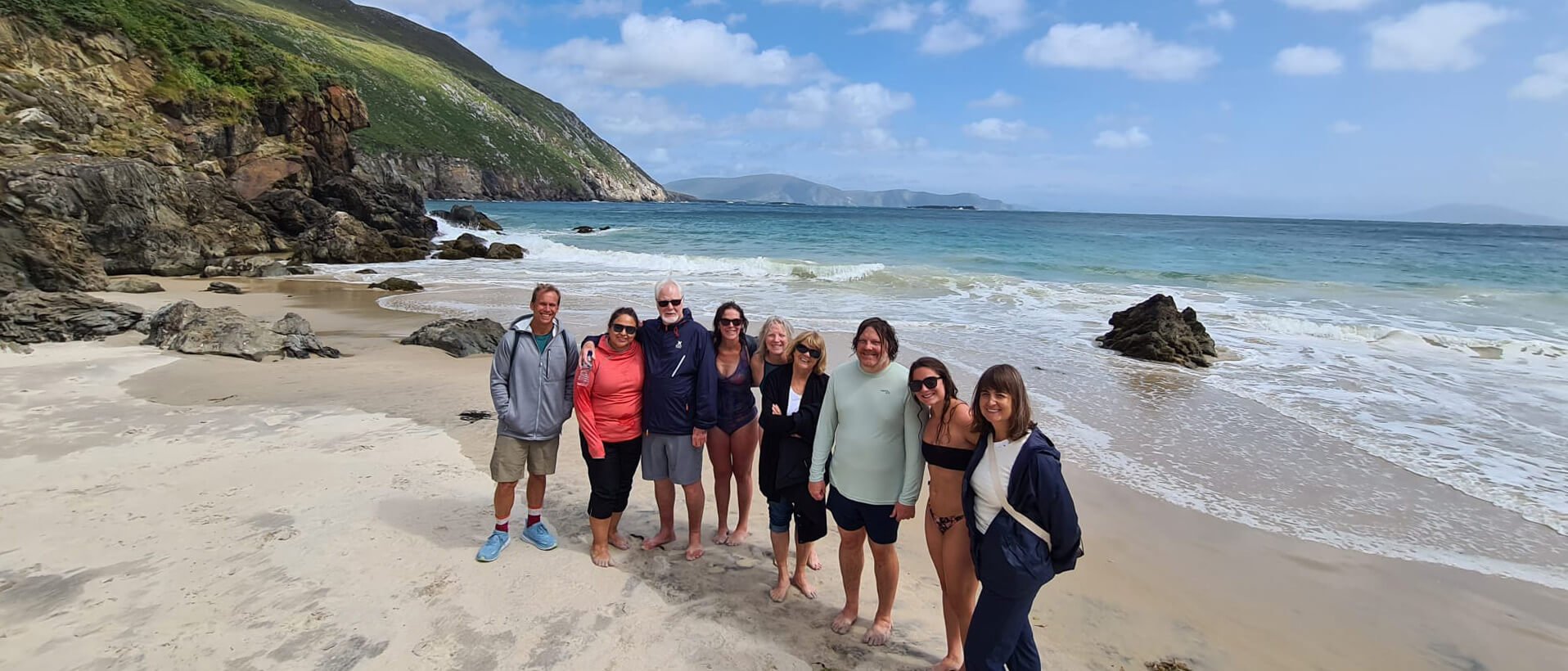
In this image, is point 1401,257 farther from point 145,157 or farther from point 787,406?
point 145,157

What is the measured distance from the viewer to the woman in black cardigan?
3.80 metres

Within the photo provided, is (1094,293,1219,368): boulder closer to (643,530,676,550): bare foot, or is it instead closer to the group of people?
the group of people

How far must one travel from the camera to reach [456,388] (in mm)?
8148

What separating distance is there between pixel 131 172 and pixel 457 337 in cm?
1452

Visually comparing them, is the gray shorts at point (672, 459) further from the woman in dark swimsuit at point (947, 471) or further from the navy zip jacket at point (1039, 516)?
the navy zip jacket at point (1039, 516)

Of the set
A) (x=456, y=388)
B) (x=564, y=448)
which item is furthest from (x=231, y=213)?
(x=564, y=448)

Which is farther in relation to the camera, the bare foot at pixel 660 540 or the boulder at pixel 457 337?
the boulder at pixel 457 337

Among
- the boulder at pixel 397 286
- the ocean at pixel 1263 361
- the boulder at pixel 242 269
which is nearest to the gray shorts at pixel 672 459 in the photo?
the ocean at pixel 1263 361

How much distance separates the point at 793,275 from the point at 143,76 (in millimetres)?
22066

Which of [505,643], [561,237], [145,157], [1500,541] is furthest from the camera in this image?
[561,237]

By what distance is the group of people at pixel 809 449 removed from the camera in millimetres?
2721

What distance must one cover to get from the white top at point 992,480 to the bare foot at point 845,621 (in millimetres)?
1215

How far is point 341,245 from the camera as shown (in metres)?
23.3

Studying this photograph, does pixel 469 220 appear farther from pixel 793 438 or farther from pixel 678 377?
pixel 793 438
